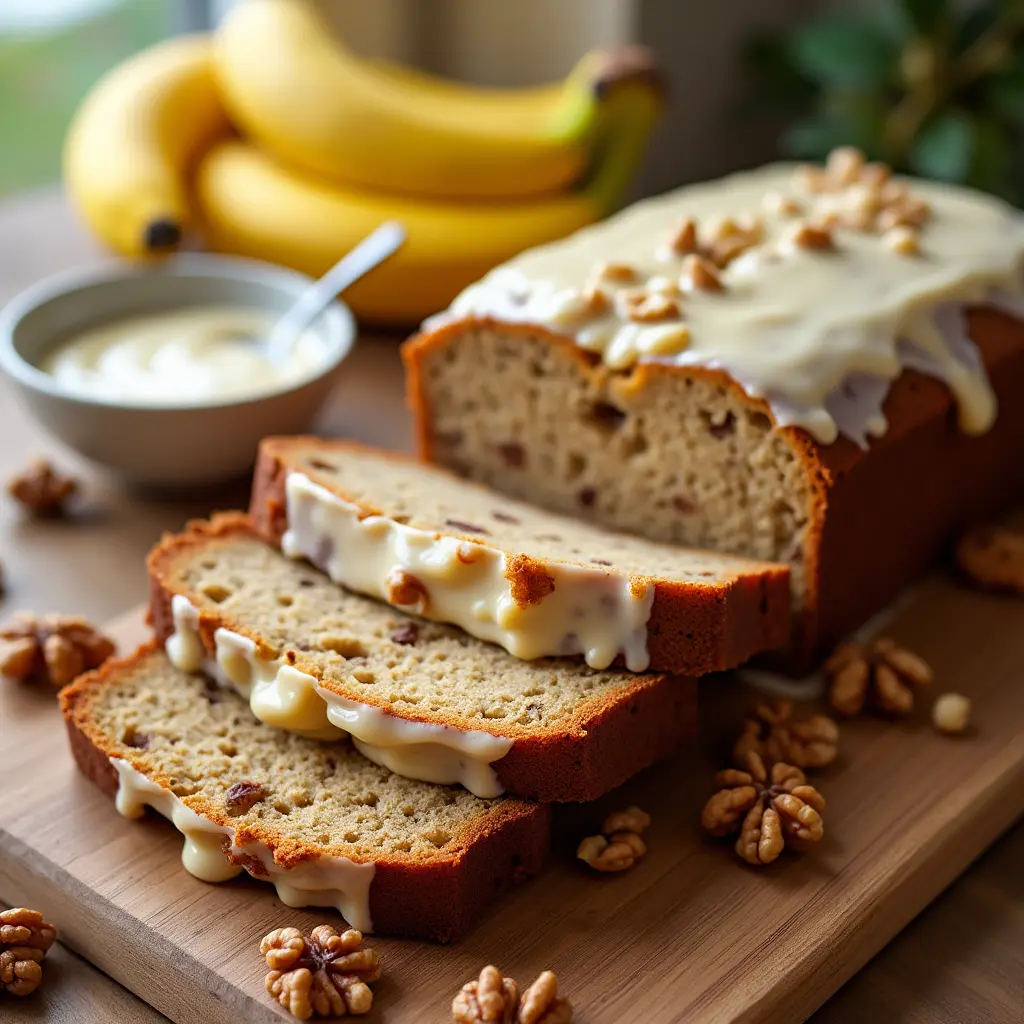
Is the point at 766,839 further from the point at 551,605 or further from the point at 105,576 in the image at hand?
the point at 105,576

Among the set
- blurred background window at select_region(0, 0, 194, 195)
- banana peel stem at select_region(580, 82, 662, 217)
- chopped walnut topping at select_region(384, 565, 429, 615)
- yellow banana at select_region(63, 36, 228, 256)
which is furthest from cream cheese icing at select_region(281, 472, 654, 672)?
blurred background window at select_region(0, 0, 194, 195)

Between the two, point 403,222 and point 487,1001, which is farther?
point 403,222

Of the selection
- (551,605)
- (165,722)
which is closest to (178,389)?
(165,722)

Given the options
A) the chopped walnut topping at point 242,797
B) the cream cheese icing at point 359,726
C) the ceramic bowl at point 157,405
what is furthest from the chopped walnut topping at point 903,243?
the chopped walnut topping at point 242,797

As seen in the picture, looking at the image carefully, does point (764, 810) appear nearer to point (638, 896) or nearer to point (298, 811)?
point (638, 896)

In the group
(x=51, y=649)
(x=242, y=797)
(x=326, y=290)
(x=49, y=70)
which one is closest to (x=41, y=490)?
(x=51, y=649)

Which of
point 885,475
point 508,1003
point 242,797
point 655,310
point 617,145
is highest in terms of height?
point 655,310

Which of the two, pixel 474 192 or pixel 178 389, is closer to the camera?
pixel 178 389
